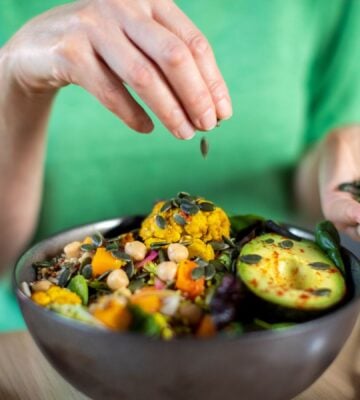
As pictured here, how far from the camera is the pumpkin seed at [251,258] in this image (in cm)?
74

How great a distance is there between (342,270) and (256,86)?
0.81 m

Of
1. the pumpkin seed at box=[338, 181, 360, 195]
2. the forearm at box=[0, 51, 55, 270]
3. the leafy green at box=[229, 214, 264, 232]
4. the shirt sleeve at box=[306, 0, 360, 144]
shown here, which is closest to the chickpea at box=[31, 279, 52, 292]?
the leafy green at box=[229, 214, 264, 232]

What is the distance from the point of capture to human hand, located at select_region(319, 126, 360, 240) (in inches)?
40.2

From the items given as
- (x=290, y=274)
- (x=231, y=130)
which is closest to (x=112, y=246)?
(x=290, y=274)

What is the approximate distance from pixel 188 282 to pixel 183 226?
0.12 m

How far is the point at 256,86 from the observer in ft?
4.96

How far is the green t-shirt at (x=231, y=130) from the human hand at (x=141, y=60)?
1.80 ft

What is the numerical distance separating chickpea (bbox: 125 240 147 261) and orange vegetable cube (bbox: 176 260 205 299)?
8cm

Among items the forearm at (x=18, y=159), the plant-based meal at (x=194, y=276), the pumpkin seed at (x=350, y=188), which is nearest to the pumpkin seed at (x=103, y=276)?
the plant-based meal at (x=194, y=276)

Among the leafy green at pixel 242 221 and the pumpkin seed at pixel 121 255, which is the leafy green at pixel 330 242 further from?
the pumpkin seed at pixel 121 255

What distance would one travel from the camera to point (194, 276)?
2.42ft

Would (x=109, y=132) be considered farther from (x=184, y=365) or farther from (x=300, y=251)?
(x=184, y=365)

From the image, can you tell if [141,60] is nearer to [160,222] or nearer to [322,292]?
[160,222]

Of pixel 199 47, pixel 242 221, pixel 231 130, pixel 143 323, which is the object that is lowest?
pixel 231 130
